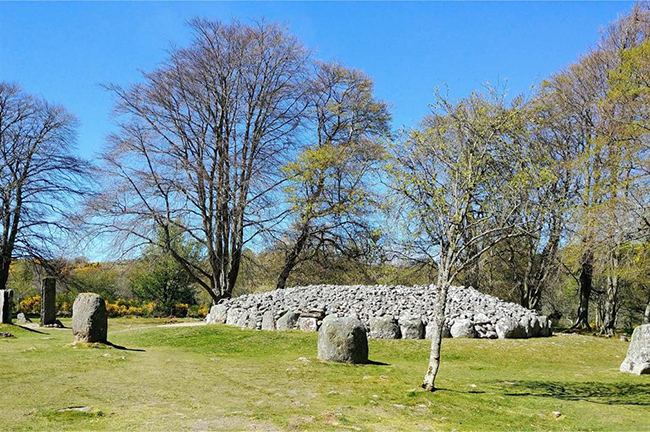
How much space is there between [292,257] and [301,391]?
19430 millimetres

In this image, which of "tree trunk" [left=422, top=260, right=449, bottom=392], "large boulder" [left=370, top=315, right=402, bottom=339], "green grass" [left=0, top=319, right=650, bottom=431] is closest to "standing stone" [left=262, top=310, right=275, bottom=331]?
"green grass" [left=0, top=319, right=650, bottom=431]

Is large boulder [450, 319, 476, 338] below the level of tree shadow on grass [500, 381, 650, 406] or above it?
above

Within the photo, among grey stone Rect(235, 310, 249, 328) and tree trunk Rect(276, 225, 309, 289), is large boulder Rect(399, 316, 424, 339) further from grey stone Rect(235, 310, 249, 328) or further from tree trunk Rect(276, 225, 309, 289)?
tree trunk Rect(276, 225, 309, 289)

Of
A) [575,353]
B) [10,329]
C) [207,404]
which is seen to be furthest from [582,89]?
[10,329]

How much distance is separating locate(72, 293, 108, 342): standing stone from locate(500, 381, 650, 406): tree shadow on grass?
9596 millimetres

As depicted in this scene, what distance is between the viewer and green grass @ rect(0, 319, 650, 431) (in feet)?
24.4

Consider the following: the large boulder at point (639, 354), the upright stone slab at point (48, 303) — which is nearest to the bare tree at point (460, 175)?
the large boulder at point (639, 354)

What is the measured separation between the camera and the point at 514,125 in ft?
35.5

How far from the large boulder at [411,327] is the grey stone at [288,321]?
139 inches

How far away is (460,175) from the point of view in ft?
34.7

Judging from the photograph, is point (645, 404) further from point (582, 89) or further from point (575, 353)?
point (582, 89)

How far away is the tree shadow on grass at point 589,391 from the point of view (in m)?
10.1

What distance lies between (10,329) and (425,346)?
14.0 metres

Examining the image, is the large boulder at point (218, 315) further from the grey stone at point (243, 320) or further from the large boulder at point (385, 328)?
the large boulder at point (385, 328)
